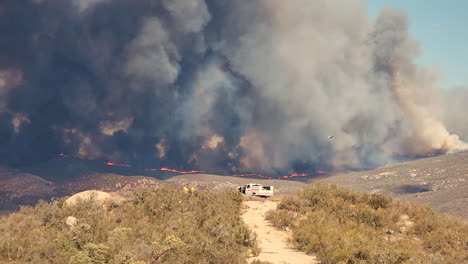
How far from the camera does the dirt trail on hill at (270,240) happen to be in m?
19.0

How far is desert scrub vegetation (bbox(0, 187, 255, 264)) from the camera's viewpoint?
56.7 feet

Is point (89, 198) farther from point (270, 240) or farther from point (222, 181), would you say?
point (222, 181)

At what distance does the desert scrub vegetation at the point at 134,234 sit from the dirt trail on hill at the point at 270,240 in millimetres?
1138

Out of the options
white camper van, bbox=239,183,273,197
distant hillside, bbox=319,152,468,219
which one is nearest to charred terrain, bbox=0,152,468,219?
→ distant hillside, bbox=319,152,468,219

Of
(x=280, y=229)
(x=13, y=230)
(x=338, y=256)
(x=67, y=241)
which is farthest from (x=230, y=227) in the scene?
(x=13, y=230)

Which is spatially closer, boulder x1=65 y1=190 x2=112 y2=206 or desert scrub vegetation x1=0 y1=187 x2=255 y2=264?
desert scrub vegetation x1=0 y1=187 x2=255 y2=264

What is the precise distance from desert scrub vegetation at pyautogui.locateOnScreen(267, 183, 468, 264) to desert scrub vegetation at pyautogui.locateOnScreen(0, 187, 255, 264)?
13.6ft

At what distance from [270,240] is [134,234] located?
8738 mm

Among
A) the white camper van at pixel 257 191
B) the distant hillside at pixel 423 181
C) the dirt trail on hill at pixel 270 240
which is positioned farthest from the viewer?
the distant hillside at pixel 423 181

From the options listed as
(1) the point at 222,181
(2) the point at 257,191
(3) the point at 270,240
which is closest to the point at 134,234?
(3) the point at 270,240

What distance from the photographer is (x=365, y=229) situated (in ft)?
75.4

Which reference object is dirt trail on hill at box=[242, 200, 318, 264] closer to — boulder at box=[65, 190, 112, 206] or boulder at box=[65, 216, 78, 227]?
boulder at box=[65, 216, 78, 227]

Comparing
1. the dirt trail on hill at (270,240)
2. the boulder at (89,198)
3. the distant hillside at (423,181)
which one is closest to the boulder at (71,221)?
the boulder at (89,198)

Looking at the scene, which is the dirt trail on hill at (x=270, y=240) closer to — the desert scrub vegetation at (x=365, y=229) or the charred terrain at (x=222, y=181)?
the desert scrub vegetation at (x=365, y=229)
